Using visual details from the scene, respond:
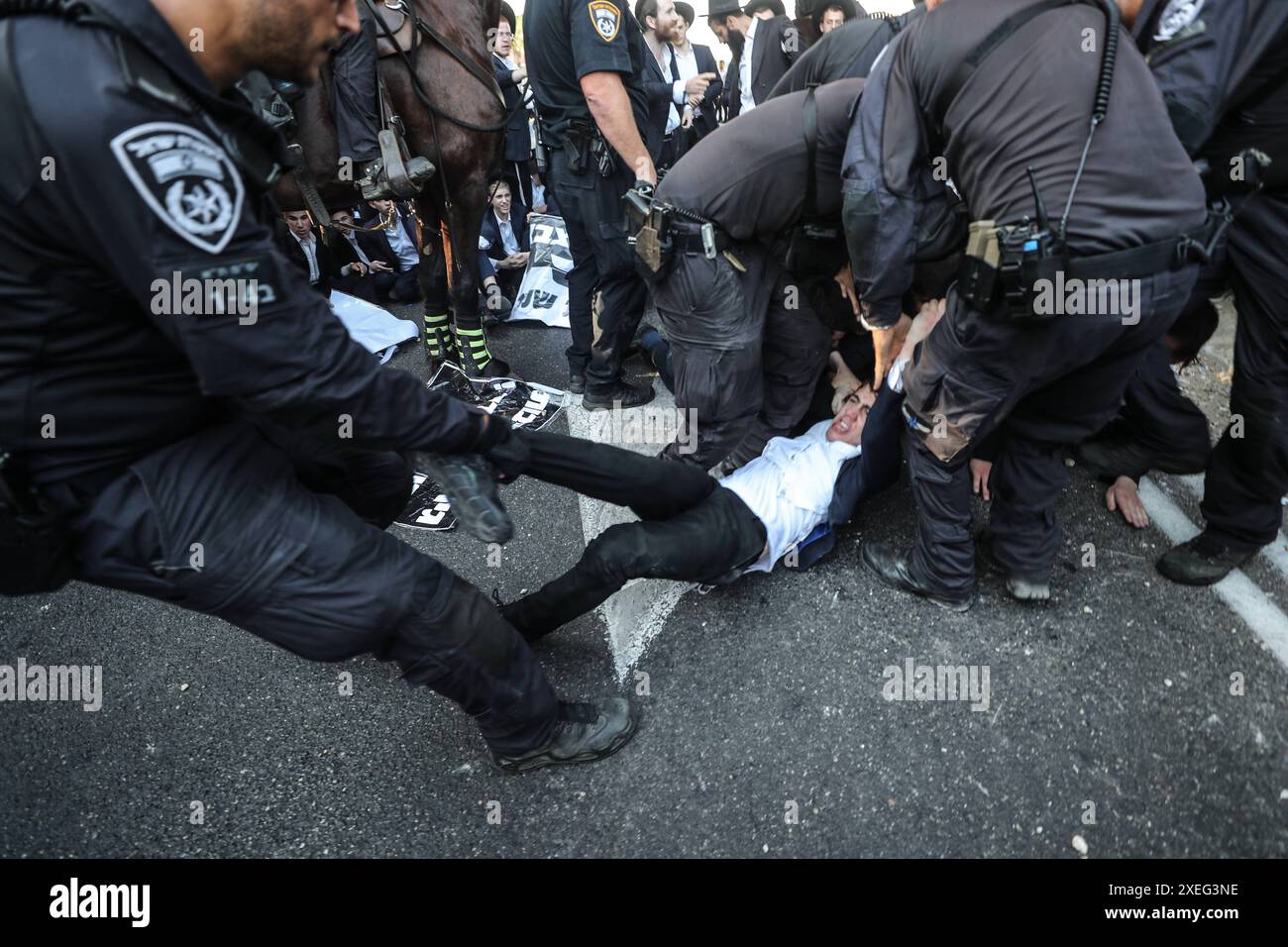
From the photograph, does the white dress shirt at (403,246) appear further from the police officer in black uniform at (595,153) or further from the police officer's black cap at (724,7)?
the police officer's black cap at (724,7)

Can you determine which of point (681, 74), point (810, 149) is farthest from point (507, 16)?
point (810, 149)

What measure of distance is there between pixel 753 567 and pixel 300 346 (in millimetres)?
1627

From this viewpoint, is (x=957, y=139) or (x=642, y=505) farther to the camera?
(x=642, y=505)

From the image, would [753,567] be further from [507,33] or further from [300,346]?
[507,33]

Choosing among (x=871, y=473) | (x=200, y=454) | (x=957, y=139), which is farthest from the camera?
(x=871, y=473)

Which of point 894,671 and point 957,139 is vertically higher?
point 957,139

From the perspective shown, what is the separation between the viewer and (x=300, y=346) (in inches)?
50.5

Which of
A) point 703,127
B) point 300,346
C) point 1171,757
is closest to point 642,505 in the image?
point 300,346

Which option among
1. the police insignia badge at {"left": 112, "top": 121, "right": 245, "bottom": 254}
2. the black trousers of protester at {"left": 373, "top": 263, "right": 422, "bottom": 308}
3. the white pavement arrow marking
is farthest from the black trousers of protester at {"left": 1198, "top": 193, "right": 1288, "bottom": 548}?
the black trousers of protester at {"left": 373, "top": 263, "right": 422, "bottom": 308}

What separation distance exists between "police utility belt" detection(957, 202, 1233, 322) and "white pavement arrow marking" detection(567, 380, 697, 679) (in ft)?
4.12

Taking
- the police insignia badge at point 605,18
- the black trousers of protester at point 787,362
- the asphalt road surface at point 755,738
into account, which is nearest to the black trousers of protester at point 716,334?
the black trousers of protester at point 787,362

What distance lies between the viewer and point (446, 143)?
140 inches

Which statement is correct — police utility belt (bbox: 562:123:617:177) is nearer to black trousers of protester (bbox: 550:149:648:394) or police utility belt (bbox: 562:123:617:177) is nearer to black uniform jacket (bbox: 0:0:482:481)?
black trousers of protester (bbox: 550:149:648:394)

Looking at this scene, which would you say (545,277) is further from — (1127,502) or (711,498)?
(1127,502)
